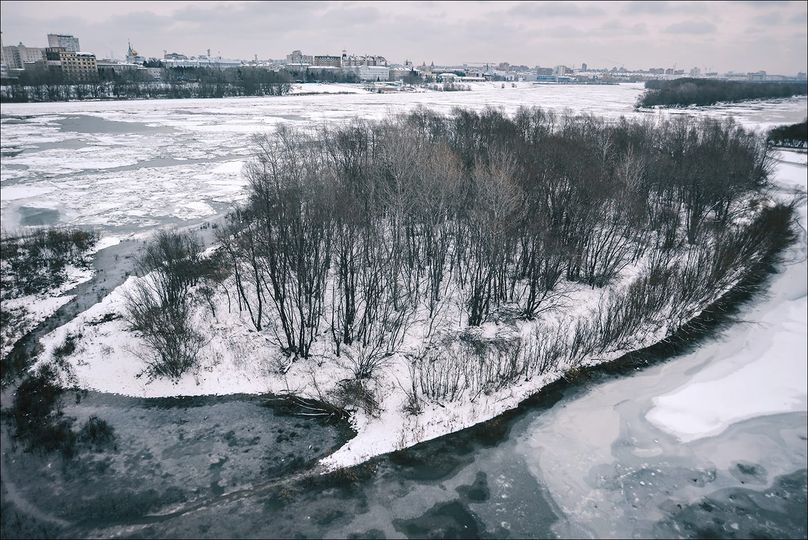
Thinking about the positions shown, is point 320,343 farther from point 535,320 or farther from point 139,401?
point 535,320

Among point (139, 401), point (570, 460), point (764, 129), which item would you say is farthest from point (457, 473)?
point (764, 129)

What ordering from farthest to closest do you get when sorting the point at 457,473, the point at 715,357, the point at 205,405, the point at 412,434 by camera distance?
the point at 715,357 < the point at 205,405 < the point at 412,434 < the point at 457,473

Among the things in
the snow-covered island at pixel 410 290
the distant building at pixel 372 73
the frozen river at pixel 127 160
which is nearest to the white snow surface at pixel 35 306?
the snow-covered island at pixel 410 290

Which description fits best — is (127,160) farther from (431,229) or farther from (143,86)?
(143,86)

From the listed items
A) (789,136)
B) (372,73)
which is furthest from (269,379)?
(372,73)

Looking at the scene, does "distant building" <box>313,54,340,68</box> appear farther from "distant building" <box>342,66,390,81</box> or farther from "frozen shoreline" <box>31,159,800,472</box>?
"frozen shoreline" <box>31,159,800,472</box>

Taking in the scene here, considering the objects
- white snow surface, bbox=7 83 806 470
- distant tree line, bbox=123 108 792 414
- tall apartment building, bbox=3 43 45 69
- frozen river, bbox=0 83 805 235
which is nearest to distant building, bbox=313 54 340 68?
tall apartment building, bbox=3 43 45 69

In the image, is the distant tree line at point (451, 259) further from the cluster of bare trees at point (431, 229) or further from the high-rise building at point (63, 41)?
the high-rise building at point (63, 41)
